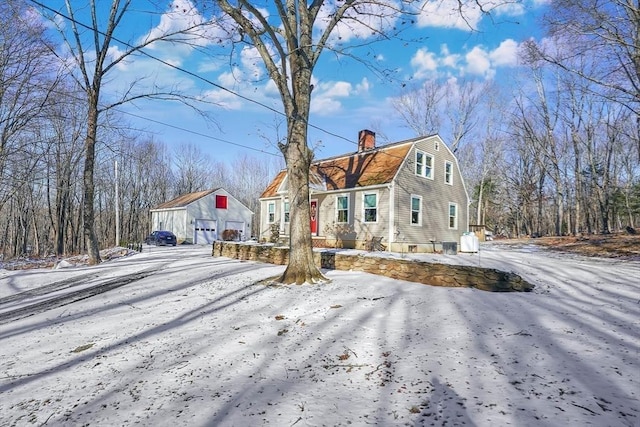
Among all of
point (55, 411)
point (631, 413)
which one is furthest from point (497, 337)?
point (55, 411)

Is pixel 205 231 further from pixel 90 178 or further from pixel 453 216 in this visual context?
pixel 453 216

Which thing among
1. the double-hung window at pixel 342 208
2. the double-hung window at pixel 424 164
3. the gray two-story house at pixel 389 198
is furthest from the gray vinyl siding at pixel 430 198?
the double-hung window at pixel 342 208

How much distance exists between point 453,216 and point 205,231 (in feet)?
66.2

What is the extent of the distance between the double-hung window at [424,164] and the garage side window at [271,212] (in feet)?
28.6

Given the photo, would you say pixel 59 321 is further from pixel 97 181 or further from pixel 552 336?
pixel 97 181

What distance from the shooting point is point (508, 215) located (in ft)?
144

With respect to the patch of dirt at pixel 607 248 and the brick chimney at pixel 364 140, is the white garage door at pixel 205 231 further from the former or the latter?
the patch of dirt at pixel 607 248

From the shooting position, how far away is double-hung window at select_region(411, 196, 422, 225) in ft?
52.3

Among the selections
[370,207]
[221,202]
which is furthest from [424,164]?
[221,202]

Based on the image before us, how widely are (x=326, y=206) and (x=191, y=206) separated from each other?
618 inches

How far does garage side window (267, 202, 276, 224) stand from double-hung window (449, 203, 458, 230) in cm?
979

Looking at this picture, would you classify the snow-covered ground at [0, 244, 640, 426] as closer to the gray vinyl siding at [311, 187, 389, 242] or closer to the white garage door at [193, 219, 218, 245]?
the gray vinyl siding at [311, 187, 389, 242]

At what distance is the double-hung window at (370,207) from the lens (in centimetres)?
1551

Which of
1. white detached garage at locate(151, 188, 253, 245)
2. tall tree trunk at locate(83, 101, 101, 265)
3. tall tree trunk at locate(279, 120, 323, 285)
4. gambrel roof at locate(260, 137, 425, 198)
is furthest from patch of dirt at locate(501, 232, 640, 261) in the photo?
white detached garage at locate(151, 188, 253, 245)
